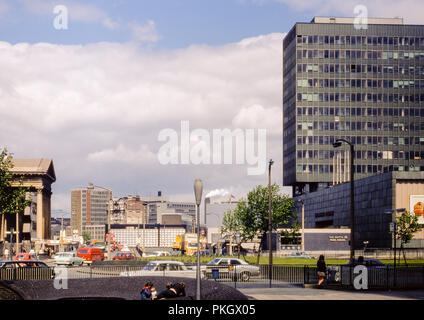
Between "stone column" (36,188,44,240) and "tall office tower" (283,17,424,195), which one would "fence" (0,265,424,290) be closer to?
"tall office tower" (283,17,424,195)

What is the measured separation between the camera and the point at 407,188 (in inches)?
3733

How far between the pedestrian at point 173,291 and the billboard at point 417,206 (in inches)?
3341

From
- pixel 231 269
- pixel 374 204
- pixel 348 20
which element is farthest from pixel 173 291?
pixel 348 20

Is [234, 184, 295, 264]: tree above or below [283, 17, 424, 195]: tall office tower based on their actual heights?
below

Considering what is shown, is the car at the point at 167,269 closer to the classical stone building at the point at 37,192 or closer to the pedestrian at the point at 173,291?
the pedestrian at the point at 173,291

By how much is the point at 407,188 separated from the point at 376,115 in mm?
51150

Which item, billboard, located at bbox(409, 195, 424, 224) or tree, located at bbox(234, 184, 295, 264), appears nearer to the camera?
billboard, located at bbox(409, 195, 424, 224)

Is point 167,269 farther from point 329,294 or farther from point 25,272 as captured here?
point 329,294

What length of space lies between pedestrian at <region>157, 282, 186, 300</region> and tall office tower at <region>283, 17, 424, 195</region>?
429ft

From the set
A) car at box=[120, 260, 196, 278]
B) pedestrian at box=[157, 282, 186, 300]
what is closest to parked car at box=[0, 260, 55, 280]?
car at box=[120, 260, 196, 278]

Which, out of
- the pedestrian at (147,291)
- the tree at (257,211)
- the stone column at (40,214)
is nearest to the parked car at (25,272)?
the pedestrian at (147,291)

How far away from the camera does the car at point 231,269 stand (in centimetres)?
3853

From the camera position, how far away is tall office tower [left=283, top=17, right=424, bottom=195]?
5615 inches
